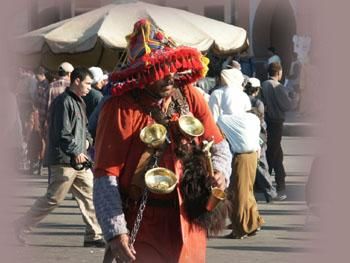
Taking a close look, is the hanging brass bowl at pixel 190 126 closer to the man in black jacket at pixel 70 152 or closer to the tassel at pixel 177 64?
the tassel at pixel 177 64

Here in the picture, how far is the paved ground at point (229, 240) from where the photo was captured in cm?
Answer: 1043

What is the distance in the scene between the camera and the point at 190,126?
19.1 feet

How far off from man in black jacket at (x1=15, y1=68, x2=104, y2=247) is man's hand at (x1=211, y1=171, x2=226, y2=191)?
458cm

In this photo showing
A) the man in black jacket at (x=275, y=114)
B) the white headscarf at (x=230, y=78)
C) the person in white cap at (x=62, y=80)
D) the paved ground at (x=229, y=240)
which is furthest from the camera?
the person in white cap at (x=62, y=80)

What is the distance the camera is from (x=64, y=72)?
15.5 metres

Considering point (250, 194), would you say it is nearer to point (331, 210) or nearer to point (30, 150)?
point (331, 210)

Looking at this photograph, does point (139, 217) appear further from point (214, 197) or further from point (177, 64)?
point (177, 64)

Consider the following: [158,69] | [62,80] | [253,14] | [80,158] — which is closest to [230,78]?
[80,158]

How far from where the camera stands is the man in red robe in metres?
5.70

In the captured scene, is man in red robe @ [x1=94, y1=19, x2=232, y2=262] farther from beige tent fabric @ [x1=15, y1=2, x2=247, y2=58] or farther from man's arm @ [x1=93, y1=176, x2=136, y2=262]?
beige tent fabric @ [x1=15, y1=2, x2=247, y2=58]

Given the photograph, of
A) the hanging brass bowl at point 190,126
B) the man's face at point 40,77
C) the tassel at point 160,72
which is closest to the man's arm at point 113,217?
the hanging brass bowl at point 190,126

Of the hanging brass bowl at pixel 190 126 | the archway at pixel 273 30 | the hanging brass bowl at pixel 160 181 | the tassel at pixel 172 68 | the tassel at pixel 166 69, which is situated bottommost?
the archway at pixel 273 30

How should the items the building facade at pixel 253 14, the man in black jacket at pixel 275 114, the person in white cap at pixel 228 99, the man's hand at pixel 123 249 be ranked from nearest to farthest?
the man's hand at pixel 123 249, the person in white cap at pixel 228 99, the man in black jacket at pixel 275 114, the building facade at pixel 253 14

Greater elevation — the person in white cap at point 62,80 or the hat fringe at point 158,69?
the hat fringe at point 158,69
